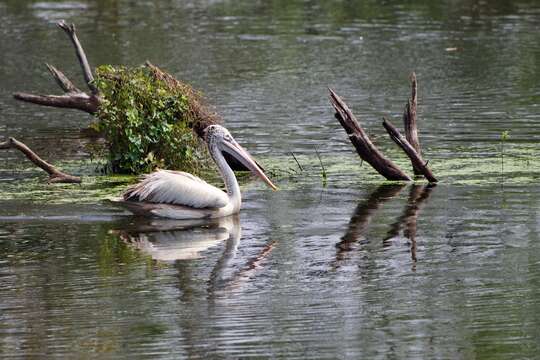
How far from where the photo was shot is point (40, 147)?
1675 centimetres

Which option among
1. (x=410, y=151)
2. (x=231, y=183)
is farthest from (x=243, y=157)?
(x=410, y=151)

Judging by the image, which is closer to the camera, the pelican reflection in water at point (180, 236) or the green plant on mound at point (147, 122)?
the pelican reflection in water at point (180, 236)

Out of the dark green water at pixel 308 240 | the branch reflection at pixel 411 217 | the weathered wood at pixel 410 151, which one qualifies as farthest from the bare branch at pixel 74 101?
the branch reflection at pixel 411 217

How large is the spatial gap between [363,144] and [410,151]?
48 centimetres

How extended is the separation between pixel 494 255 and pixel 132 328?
3.32m

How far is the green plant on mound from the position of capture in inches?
558

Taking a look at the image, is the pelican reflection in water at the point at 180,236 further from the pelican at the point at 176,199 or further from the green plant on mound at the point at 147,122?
the green plant on mound at the point at 147,122

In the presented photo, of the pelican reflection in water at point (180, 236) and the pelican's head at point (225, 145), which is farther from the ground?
the pelican's head at point (225, 145)

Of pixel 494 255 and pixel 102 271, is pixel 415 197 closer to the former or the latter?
pixel 494 255

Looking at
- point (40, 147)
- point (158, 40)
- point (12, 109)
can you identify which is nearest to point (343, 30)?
point (158, 40)

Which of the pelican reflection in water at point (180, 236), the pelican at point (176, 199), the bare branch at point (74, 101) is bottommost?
the bare branch at point (74, 101)

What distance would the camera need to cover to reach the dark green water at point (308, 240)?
821cm

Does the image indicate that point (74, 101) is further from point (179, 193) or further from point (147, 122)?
point (179, 193)

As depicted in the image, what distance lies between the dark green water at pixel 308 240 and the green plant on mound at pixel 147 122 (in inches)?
34.3
